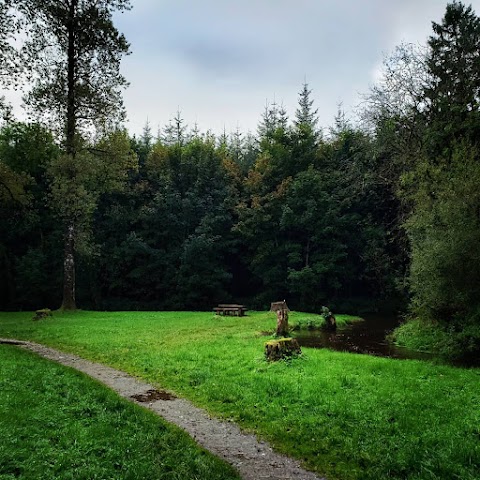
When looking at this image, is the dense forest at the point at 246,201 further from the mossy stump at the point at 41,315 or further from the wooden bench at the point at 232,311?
the wooden bench at the point at 232,311

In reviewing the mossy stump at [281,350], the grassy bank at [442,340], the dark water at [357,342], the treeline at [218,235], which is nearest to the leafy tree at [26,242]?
the treeline at [218,235]

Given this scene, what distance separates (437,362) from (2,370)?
480 inches

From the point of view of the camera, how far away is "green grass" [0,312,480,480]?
5.98 m

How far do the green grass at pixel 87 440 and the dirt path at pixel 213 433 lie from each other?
0.41 meters

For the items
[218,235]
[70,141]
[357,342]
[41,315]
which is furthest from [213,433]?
[218,235]

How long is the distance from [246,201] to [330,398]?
31.0 metres

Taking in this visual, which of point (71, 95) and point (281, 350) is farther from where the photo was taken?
point (71, 95)

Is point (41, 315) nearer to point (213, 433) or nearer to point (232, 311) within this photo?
point (232, 311)

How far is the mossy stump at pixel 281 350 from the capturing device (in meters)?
11.6

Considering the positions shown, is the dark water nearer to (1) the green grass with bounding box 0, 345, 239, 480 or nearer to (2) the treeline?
(1) the green grass with bounding box 0, 345, 239, 480

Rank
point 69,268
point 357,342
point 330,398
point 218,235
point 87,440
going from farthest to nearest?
point 218,235 → point 69,268 → point 357,342 → point 330,398 → point 87,440

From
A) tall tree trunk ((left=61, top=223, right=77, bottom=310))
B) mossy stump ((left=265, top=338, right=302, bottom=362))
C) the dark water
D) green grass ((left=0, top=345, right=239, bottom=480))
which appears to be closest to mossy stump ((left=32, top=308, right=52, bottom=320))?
tall tree trunk ((left=61, top=223, right=77, bottom=310))

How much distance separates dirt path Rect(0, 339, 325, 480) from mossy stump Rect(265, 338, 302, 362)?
3.55m

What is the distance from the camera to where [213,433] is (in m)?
6.98
